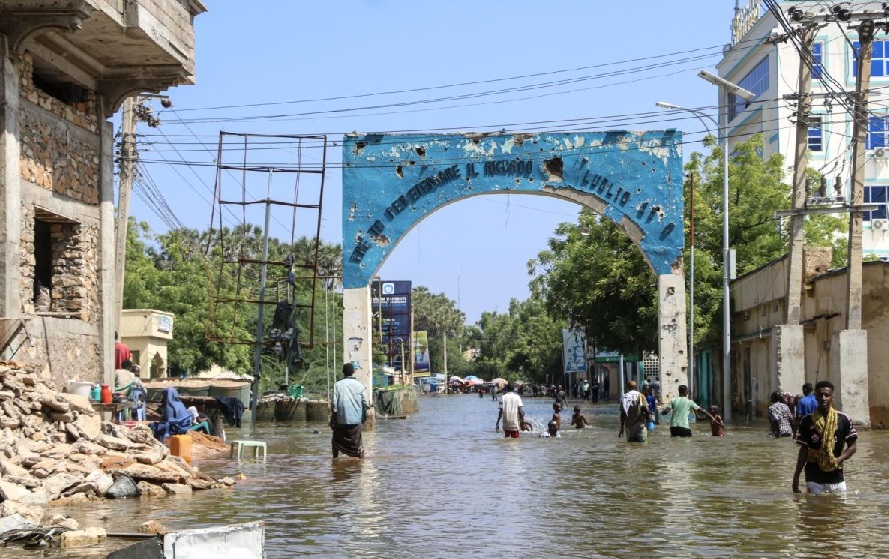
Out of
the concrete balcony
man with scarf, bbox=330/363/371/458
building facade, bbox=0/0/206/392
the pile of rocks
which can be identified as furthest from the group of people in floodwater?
the concrete balcony

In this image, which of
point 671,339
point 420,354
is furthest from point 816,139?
point 420,354

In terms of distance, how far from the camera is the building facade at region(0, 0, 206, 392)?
61.1 feet

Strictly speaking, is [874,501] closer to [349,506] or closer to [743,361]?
[349,506]

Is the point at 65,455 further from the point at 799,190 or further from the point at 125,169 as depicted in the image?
the point at 799,190

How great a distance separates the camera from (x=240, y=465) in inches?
845

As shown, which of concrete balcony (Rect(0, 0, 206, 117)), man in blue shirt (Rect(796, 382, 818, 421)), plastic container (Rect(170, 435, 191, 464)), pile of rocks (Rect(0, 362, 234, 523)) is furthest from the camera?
man in blue shirt (Rect(796, 382, 818, 421))

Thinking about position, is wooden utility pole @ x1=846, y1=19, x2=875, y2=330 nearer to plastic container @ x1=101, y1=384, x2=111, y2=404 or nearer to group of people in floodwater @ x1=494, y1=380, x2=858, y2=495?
group of people in floodwater @ x1=494, y1=380, x2=858, y2=495

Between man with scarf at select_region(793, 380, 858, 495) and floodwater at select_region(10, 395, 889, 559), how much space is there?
364 millimetres

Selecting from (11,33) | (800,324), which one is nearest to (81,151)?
(11,33)

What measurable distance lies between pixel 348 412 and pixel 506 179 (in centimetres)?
1661

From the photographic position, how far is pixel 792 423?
29.7 m

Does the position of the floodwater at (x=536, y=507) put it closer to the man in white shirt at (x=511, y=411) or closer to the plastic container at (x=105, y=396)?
the plastic container at (x=105, y=396)

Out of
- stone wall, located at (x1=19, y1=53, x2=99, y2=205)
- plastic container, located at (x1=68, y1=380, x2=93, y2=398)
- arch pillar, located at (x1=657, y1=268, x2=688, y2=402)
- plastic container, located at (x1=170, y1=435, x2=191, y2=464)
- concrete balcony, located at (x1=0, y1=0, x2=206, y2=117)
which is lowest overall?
plastic container, located at (x1=170, y1=435, x2=191, y2=464)

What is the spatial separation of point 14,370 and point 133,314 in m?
34.5
